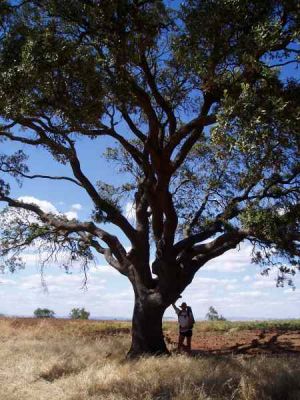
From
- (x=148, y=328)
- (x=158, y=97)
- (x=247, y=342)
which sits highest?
(x=158, y=97)

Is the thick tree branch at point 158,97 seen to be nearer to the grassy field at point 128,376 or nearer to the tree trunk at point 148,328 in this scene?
the tree trunk at point 148,328

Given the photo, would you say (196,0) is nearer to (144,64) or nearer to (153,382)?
(144,64)

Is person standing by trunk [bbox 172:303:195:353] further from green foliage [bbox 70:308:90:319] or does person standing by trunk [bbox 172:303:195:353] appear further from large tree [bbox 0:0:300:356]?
green foliage [bbox 70:308:90:319]

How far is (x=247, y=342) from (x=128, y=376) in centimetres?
826

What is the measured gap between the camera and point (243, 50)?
10.4 metres

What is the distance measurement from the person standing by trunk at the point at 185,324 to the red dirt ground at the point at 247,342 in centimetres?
51

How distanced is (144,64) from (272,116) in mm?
5335

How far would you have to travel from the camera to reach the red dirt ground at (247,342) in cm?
1609

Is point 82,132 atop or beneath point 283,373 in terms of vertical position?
atop

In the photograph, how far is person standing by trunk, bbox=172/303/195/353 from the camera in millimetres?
15946

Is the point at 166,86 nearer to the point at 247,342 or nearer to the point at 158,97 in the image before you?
the point at 158,97

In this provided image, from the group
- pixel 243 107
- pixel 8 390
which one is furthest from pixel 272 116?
pixel 8 390

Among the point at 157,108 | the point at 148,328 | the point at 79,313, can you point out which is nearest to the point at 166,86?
the point at 157,108

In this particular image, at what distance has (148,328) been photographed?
1487cm
